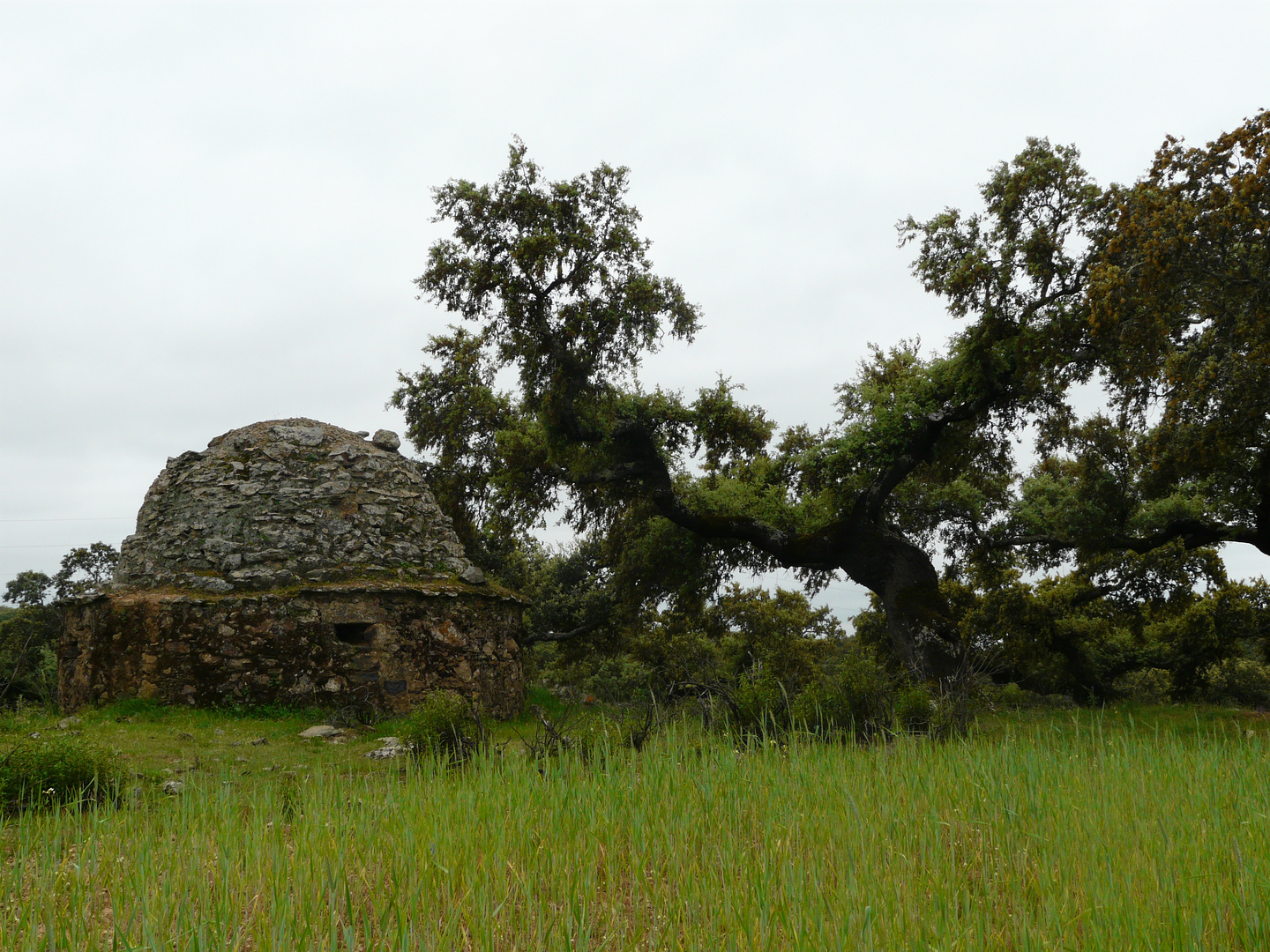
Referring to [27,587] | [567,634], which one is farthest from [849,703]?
[27,587]

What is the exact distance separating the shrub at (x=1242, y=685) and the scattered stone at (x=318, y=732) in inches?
843

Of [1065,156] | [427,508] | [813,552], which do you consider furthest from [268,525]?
[1065,156]

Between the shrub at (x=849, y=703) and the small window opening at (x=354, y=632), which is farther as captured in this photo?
the small window opening at (x=354, y=632)

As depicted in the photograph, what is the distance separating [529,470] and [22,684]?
11569 millimetres

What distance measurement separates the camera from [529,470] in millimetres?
18547

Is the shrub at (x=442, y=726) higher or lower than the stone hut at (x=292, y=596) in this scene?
lower

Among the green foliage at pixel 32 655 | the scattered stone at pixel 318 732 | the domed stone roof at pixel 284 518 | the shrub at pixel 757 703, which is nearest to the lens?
the shrub at pixel 757 703

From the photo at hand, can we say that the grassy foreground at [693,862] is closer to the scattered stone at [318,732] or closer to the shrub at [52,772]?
the shrub at [52,772]

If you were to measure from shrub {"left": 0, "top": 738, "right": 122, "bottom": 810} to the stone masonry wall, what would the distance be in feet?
18.3

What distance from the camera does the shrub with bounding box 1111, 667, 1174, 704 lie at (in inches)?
837

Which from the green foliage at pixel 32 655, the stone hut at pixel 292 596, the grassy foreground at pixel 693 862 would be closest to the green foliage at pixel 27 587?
the green foliage at pixel 32 655

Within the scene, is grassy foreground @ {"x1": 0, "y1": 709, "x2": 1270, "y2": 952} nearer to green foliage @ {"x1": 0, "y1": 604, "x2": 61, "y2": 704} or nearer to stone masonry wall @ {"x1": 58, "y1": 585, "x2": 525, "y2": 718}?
stone masonry wall @ {"x1": 58, "y1": 585, "x2": 525, "y2": 718}

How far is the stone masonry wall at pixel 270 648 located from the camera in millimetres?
12164

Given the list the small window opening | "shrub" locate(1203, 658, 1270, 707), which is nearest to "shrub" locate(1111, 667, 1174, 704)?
"shrub" locate(1203, 658, 1270, 707)
